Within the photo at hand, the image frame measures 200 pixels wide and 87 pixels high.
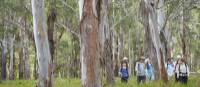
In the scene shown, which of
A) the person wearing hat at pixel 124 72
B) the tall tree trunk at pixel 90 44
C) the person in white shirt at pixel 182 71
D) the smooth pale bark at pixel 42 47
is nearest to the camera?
the tall tree trunk at pixel 90 44

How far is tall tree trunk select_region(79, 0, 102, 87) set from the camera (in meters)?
7.42

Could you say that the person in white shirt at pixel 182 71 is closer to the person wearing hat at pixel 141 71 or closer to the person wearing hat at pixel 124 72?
the person wearing hat at pixel 141 71

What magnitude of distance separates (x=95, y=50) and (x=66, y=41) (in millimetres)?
35251

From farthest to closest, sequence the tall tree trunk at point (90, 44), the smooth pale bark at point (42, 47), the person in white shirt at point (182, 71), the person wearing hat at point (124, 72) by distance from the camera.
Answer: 1. the person wearing hat at point (124, 72)
2. the person in white shirt at point (182, 71)
3. the smooth pale bark at point (42, 47)
4. the tall tree trunk at point (90, 44)

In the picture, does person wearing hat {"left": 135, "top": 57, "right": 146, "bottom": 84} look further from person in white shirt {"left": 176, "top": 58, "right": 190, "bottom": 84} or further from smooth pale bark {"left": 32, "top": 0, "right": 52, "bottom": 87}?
smooth pale bark {"left": 32, "top": 0, "right": 52, "bottom": 87}

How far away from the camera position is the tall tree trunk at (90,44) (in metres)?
7.42

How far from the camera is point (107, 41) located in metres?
18.0

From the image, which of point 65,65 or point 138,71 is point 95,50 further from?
point 65,65

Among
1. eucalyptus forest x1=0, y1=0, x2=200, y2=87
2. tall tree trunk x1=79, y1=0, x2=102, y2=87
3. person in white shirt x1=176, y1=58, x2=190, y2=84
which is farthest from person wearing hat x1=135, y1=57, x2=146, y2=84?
tall tree trunk x1=79, y1=0, x2=102, y2=87

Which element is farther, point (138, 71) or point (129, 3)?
point (129, 3)

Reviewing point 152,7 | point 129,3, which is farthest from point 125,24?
point 152,7

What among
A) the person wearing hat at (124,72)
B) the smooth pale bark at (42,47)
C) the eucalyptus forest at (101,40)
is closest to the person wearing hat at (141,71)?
the eucalyptus forest at (101,40)

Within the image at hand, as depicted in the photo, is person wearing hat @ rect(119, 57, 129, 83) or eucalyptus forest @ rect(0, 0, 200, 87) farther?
person wearing hat @ rect(119, 57, 129, 83)

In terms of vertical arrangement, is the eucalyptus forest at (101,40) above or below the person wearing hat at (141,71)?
above
